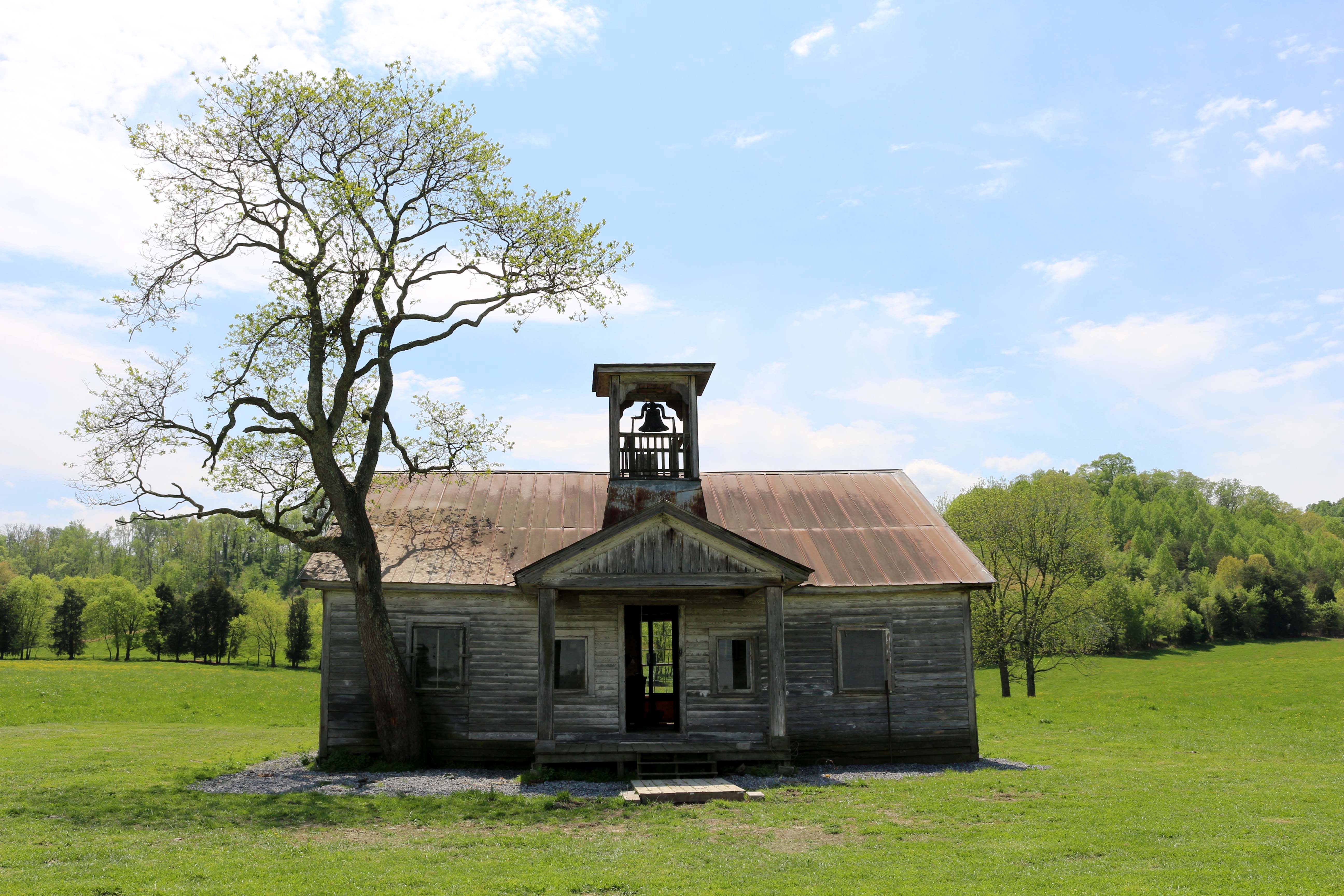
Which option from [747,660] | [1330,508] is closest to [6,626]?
[747,660]

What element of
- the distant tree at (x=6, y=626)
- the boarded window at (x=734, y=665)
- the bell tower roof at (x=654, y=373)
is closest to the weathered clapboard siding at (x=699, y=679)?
the boarded window at (x=734, y=665)

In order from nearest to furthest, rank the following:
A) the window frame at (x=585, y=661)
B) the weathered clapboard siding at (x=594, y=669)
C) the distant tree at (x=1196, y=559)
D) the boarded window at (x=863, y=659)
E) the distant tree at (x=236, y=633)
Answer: the weathered clapboard siding at (x=594, y=669) → the window frame at (x=585, y=661) → the boarded window at (x=863, y=659) → the distant tree at (x=236, y=633) → the distant tree at (x=1196, y=559)

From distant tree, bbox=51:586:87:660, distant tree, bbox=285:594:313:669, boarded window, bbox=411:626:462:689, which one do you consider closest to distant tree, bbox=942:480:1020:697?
boarded window, bbox=411:626:462:689

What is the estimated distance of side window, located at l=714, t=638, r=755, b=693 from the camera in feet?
57.8

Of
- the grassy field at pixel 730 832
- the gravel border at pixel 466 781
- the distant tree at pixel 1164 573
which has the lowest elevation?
the gravel border at pixel 466 781

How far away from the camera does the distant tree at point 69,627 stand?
72.8 metres

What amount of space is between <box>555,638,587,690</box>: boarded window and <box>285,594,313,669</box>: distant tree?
58167 millimetres

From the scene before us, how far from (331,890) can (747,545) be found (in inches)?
373

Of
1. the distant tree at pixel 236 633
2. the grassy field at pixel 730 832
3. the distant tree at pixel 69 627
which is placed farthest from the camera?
the distant tree at pixel 69 627

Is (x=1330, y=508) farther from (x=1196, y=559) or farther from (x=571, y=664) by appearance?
(x=571, y=664)

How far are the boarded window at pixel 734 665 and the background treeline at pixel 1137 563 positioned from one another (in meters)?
26.2

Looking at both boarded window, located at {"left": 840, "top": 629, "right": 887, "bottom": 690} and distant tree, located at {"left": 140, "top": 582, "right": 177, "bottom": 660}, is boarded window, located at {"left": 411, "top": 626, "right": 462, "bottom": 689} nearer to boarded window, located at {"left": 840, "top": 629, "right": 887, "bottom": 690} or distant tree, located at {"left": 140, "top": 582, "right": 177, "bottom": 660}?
boarded window, located at {"left": 840, "top": 629, "right": 887, "bottom": 690}

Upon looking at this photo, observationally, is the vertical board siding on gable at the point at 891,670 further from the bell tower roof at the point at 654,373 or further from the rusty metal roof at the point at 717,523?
the bell tower roof at the point at 654,373

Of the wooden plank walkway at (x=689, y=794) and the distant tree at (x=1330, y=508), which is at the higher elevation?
the distant tree at (x=1330, y=508)
